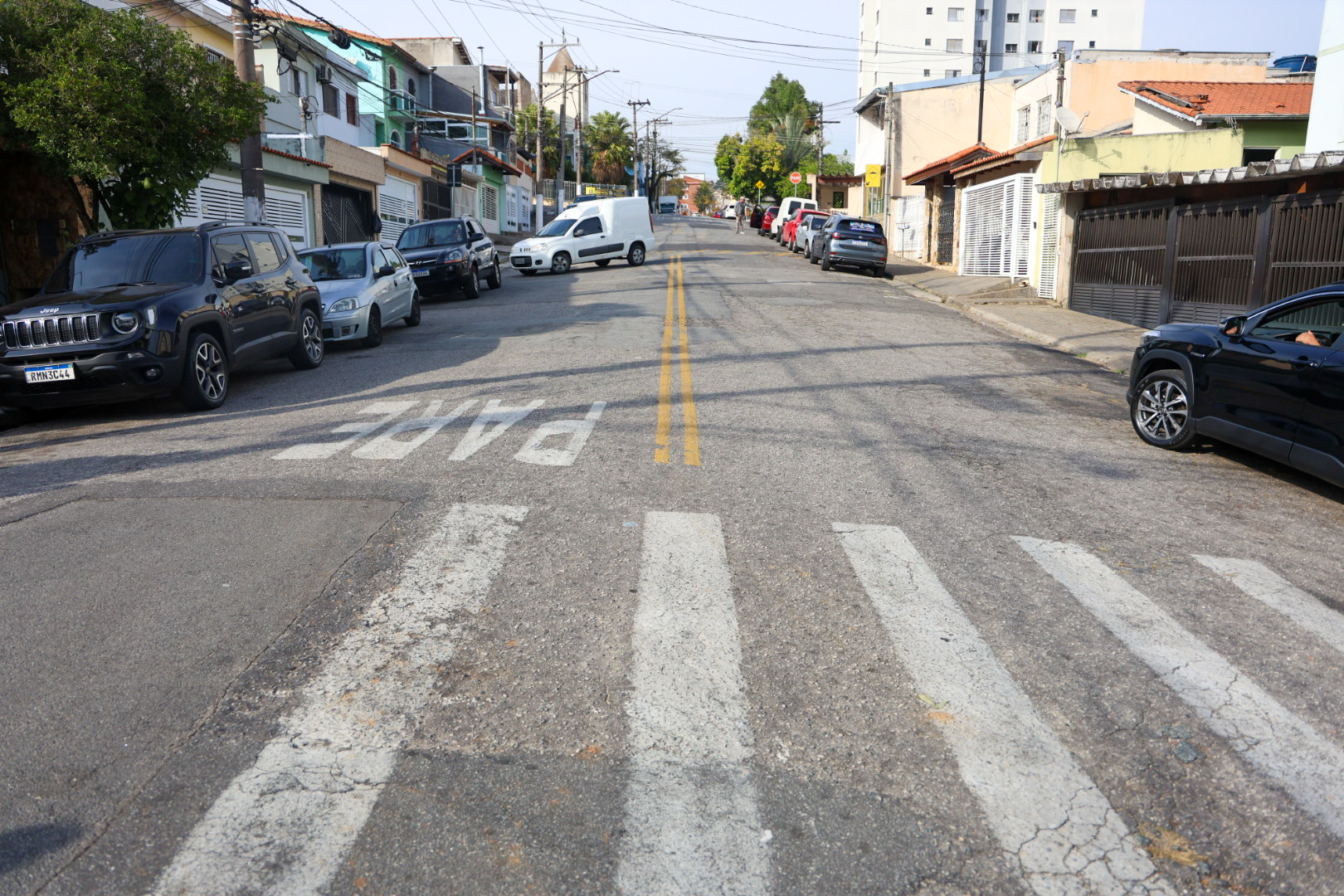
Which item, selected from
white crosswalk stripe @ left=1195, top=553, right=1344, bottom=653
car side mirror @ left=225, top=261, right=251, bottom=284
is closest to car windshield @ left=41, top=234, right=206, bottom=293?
car side mirror @ left=225, top=261, right=251, bottom=284

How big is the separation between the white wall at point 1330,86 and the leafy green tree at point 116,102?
18370mm

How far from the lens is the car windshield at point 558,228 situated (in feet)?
101

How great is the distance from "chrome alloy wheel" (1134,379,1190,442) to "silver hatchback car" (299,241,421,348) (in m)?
10.6

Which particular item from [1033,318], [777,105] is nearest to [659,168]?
[777,105]

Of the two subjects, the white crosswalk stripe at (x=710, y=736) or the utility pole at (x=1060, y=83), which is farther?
the utility pole at (x=1060, y=83)

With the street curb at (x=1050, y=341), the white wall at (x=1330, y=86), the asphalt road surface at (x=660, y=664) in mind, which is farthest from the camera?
the white wall at (x=1330, y=86)

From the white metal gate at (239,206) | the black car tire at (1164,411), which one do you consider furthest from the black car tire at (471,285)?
the black car tire at (1164,411)

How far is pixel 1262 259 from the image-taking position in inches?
626

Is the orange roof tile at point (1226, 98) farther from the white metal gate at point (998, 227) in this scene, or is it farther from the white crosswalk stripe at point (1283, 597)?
the white crosswalk stripe at point (1283, 597)

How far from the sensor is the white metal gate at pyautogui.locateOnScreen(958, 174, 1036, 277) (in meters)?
26.7

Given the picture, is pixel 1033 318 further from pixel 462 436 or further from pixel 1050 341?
pixel 462 436

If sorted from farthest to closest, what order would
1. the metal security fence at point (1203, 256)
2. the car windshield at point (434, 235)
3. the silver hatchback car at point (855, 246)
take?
1. the silver hatchback car at point (855, 246)
2. the car windshield at point (434, 235)
3. the metal security fence at point (1203, 256)

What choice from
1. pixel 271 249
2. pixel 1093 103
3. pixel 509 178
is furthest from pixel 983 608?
pixel 509 178

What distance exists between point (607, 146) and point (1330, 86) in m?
79.3
